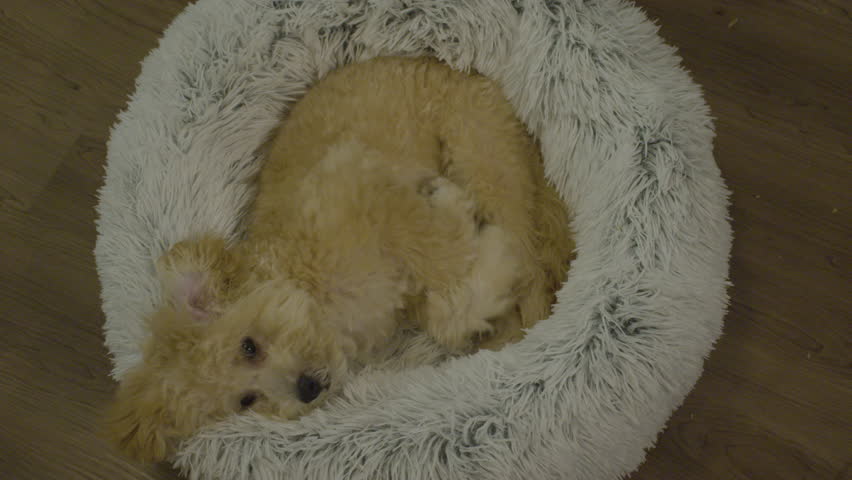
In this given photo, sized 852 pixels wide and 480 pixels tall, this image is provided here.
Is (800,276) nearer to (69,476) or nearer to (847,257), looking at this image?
(847,257)

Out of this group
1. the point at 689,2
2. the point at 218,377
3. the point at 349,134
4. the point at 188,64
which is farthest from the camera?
the point at 689,2

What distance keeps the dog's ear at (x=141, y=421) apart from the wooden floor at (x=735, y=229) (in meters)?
0.42

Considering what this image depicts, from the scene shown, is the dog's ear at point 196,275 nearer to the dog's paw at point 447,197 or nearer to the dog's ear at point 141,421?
the dog's ear at point 141,421

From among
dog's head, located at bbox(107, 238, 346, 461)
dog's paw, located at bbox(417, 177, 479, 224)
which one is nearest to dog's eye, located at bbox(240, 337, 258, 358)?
dog's head, located at bbox(107, 238, 346, 461)

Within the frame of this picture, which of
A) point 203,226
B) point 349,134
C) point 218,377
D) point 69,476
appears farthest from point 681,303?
point 69,476

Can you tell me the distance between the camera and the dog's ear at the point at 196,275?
1.07m

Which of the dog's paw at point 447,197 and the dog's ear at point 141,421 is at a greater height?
the dog's paw at point 447,197

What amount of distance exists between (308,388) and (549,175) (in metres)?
0.62

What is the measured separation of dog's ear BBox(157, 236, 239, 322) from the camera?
107 centimetres

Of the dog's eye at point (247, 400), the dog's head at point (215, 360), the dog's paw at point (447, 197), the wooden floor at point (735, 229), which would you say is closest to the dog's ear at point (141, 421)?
the dog's head at point (215, 360)

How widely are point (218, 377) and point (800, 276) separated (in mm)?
1180

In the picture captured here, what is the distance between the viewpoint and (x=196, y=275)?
3.52 feet

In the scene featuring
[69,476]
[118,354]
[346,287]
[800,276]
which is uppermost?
[800,276]

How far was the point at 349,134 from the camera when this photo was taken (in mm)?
1221
